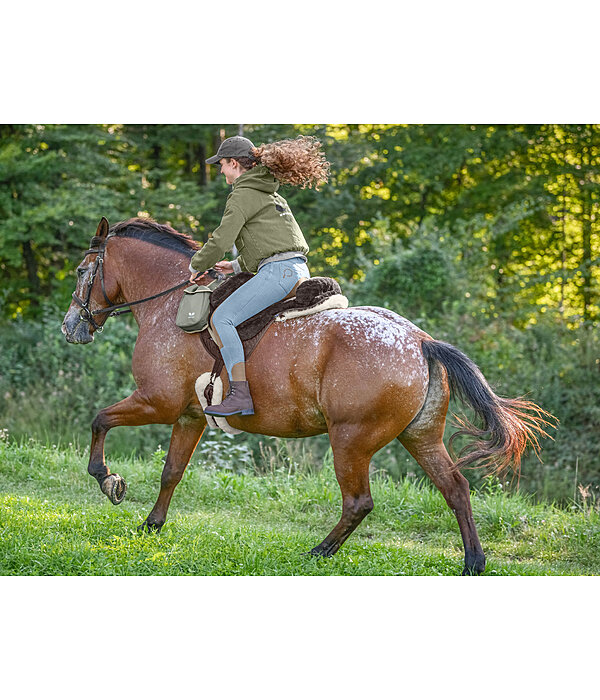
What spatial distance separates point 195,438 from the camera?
586 cm

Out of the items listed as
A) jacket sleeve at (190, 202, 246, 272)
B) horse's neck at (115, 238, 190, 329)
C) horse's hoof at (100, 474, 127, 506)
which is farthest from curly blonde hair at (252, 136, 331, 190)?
horse's hoof at (100, 474, 127, 506)

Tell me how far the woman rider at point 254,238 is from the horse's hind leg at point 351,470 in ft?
2.41

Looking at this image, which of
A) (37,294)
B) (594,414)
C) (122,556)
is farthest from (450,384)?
(37,294)

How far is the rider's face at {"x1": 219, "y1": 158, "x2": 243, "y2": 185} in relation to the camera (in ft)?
17.5

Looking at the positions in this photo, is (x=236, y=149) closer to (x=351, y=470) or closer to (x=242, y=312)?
(x=242, y=312)

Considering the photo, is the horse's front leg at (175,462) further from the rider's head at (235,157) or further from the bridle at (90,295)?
the rider's head at (235,157)

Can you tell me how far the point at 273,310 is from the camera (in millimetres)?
5285

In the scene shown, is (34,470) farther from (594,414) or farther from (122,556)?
(594,414)

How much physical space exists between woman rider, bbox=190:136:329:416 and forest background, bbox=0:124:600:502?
4.04 meters

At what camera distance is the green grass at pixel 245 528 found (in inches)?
200

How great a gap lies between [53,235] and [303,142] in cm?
925

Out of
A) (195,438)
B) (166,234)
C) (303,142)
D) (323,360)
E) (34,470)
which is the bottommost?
(34,470)

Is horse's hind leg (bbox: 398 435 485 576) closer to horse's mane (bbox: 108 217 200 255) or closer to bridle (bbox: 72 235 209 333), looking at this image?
bridle (bbox: 72 235 209 333)

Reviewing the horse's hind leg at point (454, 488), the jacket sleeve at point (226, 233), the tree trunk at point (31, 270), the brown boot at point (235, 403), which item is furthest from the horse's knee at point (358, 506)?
the tree trunk at point (31, 270)
